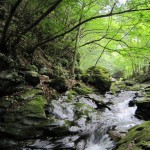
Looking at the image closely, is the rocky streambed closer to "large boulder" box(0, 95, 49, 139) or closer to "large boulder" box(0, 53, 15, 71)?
"large boulder" box(0, 95, 49, 139)

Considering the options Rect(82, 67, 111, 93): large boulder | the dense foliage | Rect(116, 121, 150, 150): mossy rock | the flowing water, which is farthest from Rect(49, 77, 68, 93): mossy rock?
Rect(82, 67, 111, 93): large boulder

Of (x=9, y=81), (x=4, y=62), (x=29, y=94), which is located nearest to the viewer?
(x=9, y=81)

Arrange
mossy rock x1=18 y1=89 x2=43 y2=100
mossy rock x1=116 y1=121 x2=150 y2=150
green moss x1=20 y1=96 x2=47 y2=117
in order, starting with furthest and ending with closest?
mossy rock x1=18 y1=89 x2=43 y2=100 < green moss x1=20 y1=96 x2=47 y2=117 < mossy rock x1=116 y1=121 x2=150 y2=150

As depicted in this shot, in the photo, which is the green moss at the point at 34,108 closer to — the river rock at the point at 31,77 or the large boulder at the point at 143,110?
the river rock at the point at 31,77

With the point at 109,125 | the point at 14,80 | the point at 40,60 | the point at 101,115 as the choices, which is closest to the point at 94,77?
the point at 40,60

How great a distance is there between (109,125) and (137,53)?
4.30m

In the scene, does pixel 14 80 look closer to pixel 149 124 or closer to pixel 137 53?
pixel 149 124

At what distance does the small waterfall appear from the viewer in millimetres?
7550

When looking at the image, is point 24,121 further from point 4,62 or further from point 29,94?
point 4,62

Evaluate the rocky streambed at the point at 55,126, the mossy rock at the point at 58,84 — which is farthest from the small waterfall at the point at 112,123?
the mossy rock at the point at 58,84

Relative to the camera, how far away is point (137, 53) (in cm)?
1128

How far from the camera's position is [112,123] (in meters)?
9.69

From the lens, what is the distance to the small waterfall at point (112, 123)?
24.8ft

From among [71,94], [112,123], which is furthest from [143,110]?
[71,94]
